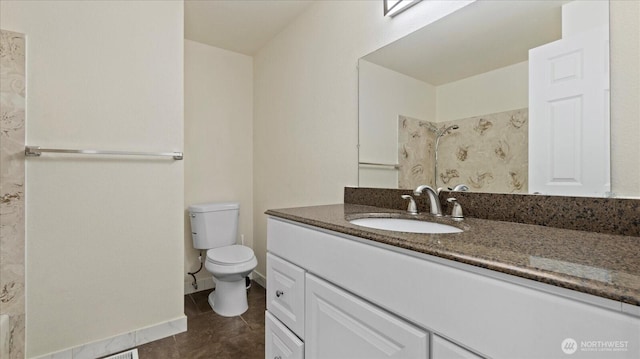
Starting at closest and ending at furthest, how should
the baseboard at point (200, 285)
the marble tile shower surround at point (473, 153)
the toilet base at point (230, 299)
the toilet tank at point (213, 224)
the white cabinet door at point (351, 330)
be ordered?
the white cabinet door at point (351, 330), the marble tile shower surround at point (473, 153), the toilet base at point (230, 299), the toilet tank at point (213, 224), the baseboard at point (200, 285)

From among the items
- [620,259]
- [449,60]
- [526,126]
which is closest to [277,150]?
[449,60]

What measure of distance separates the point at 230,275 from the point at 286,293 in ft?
3.17

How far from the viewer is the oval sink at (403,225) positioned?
1.01m

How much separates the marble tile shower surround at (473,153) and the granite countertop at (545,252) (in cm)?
21

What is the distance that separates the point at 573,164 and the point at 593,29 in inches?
15.8

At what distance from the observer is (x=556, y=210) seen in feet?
2.80

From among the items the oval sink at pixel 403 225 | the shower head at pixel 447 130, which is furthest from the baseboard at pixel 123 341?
the shower head at pixel 447 130

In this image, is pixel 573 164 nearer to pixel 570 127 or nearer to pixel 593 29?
pixel 570 127


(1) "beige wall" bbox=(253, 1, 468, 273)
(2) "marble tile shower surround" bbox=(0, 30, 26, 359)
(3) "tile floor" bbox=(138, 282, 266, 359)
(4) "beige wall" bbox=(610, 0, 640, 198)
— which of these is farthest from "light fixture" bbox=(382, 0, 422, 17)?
(3) "tile floor" bbox=(138, 282, 266, 359)

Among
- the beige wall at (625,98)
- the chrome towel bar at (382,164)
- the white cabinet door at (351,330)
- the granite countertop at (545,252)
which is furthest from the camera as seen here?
the chrome towel bar at (382,164)

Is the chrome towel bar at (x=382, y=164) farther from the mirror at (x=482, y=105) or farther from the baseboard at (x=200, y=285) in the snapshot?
the baseboard at (x=200, y=285)

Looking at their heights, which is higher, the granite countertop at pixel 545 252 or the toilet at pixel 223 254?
the granite countertop at pixel 545 252

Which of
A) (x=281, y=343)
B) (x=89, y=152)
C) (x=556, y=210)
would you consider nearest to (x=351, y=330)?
(x=281, y=343)

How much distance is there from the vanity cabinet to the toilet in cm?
106
